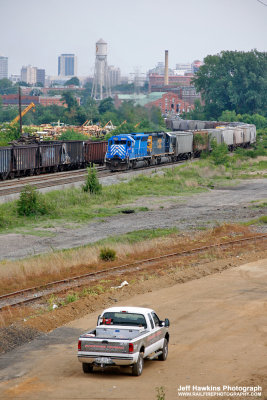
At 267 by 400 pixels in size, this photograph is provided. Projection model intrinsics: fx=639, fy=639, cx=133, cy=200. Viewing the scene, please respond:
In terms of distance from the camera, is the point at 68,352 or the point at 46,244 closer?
the point at 68,352

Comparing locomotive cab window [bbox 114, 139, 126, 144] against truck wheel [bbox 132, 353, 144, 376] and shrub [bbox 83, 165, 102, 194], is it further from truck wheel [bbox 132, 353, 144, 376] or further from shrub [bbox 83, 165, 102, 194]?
truck wheel [bbox 132, 353, 144, 376]

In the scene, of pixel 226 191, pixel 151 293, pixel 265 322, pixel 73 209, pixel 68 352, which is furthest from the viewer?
pixel 226 191

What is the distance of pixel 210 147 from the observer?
85.4 metres

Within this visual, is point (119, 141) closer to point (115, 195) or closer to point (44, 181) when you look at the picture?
point (44, 181)

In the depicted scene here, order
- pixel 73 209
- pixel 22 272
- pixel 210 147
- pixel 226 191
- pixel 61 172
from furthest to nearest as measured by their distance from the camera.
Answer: pixel 210 147 < pixel 61 172 < pixel 226 191 < pixel 73 209 < pixel 22 272

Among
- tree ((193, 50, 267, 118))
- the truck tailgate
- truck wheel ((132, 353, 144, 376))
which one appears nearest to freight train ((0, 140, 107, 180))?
the truck tailgate

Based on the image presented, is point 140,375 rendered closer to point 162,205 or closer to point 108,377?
point 108,377

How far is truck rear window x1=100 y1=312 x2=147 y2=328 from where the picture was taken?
15.0 m

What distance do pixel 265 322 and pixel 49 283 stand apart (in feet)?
28.8

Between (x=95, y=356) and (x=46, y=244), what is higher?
(x=95, y=356)

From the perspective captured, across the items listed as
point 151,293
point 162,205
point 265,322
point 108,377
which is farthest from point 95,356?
point 162,205

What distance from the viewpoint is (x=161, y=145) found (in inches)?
2756

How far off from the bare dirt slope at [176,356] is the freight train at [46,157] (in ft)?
105

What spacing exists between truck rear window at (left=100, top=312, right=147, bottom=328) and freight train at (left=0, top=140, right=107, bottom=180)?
37631 mm
